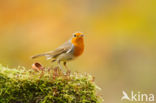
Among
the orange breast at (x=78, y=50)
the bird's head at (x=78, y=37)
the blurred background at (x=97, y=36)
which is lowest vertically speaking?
the orange breast at (x=78, y=50)

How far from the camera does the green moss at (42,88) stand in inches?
145

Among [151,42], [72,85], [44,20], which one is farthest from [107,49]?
[72,85]

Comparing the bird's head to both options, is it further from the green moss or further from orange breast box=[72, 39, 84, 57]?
the green moss

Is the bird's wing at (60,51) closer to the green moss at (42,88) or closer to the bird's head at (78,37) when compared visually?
the bird's head at (78,37)

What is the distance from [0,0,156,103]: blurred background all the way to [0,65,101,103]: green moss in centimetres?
726

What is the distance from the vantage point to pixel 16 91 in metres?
3.69

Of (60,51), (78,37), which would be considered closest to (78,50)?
(78,37)

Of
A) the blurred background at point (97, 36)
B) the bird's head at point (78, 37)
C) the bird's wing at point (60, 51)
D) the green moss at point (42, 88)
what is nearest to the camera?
the green moss at point (42, 88)

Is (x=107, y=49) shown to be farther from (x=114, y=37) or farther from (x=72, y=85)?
(x=72, y=85)

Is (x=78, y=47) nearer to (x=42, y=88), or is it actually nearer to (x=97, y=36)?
(x=42, y=88)

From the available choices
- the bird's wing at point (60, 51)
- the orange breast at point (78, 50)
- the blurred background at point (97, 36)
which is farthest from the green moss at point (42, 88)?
the blurred background at point (97, 36)

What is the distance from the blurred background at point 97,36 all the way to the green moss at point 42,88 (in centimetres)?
726

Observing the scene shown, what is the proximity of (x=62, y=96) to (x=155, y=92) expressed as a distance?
7784 millimetres

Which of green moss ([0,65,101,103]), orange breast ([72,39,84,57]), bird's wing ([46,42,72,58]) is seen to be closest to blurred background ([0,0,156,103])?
bird's wing ([46,42,72,58])
